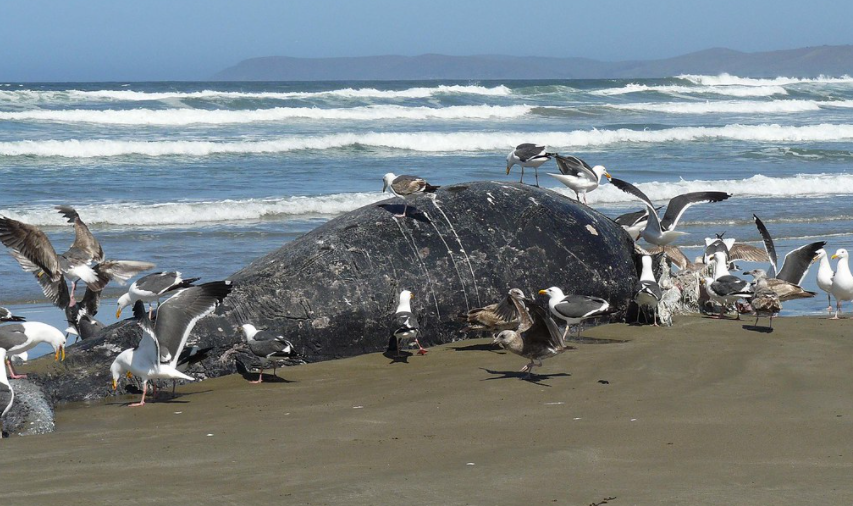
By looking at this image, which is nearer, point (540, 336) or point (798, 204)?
point (540, 336)

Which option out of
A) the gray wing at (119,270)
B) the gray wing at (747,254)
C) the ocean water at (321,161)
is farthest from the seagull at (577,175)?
the gray wing at (119,270)

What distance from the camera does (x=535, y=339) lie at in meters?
7.11

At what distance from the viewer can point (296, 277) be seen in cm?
779

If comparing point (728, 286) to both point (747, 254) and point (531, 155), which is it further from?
point (531, 155)

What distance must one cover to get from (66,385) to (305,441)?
216 cm

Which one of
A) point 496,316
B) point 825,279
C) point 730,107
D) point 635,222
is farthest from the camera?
point 730,107

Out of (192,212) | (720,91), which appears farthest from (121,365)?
(720,91)

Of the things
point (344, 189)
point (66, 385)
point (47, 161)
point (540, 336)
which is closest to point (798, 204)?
point (344, 189)

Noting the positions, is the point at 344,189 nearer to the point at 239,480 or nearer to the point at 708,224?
the point at 708,224

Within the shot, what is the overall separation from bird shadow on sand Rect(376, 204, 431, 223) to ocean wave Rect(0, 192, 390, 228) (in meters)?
7.55

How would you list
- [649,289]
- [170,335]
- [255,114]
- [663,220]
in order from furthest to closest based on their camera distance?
[255,114]
[663,220]
[649,289]
[170,335]

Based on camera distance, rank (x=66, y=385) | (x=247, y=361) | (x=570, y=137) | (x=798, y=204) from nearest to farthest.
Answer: (x=66, y=385)
(x=247, y=361)
(x=798, y=204)
(x=570, y=137)

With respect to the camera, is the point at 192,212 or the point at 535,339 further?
the point at 192,212

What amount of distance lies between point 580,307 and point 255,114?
107ft
